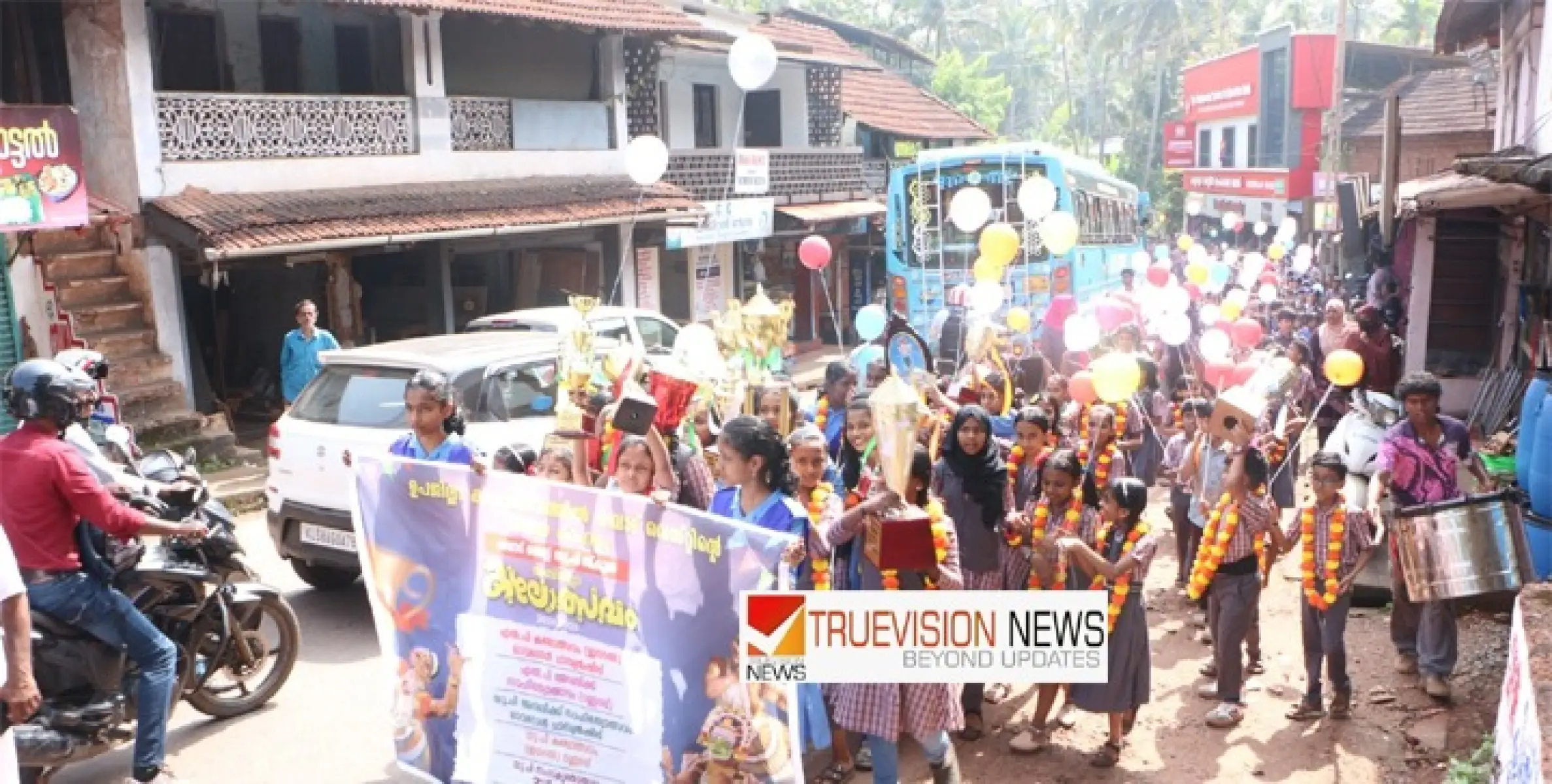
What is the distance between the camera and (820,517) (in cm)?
447

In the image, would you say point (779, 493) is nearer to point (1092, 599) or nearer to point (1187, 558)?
point (1092, 599)

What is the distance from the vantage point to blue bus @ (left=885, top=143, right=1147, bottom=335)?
14594 mm

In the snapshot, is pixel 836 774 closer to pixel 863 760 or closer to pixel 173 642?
pixel 863 760

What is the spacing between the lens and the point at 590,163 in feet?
54.5

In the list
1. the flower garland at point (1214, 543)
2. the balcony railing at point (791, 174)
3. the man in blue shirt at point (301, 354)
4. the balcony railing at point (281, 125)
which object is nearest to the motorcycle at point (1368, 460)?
the flower garland at point (1214, 543)

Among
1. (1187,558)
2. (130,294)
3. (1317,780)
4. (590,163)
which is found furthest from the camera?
(590,163)

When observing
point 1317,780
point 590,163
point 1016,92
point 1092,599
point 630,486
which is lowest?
point 1317,780

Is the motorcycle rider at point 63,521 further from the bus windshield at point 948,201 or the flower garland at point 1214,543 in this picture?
the bus windshield at point 948,201

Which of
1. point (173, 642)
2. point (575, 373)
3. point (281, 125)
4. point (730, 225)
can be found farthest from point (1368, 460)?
point (730, 225)

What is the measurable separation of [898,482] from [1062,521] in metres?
1.66

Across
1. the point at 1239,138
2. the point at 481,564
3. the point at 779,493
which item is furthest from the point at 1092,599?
the point at 1239,138

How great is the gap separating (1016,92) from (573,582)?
58613 mm

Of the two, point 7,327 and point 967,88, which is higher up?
point 967,88

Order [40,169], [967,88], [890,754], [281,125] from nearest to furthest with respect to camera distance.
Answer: [890,754]
[40,169]
[281,125]
[967,88]
